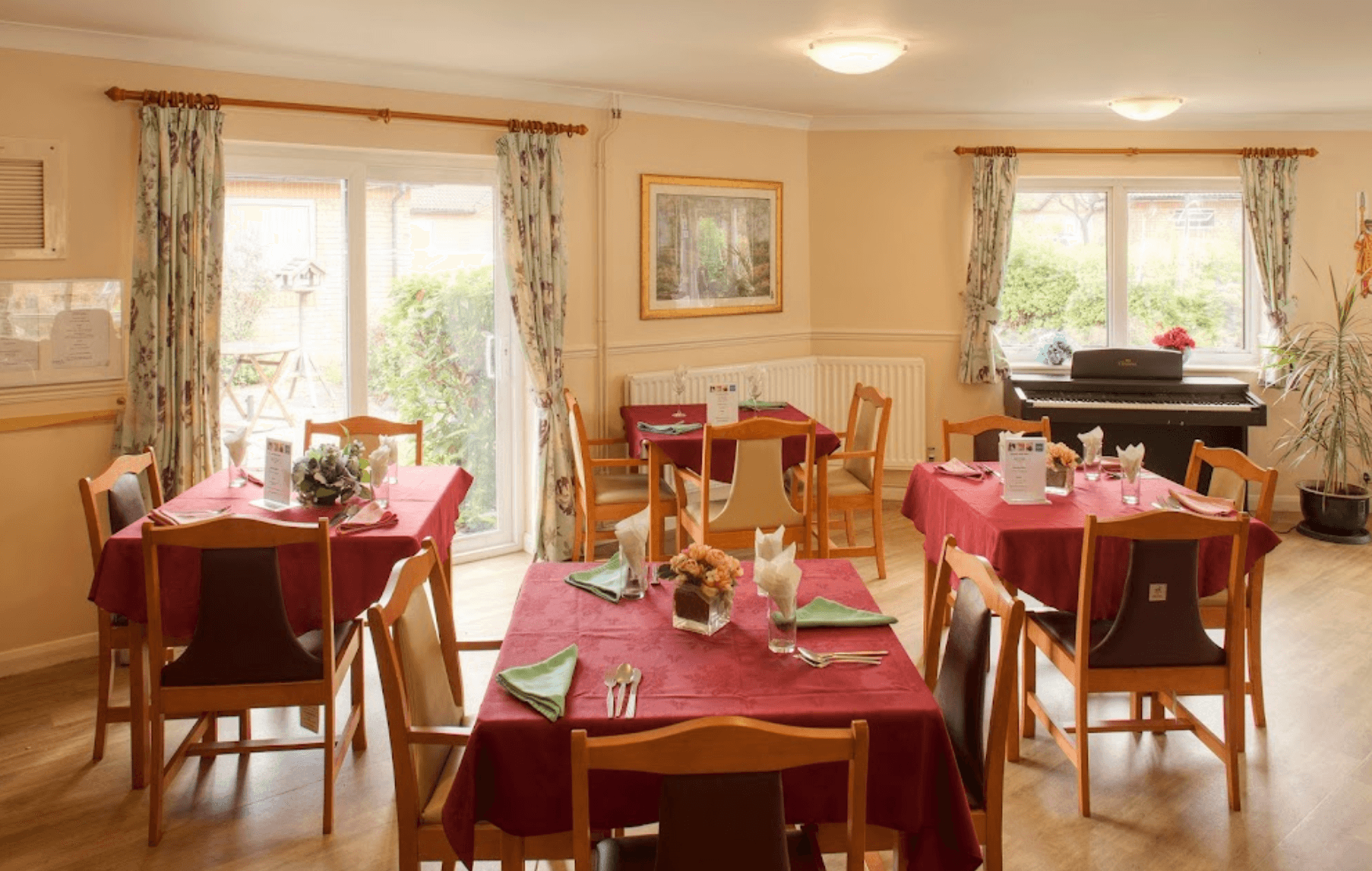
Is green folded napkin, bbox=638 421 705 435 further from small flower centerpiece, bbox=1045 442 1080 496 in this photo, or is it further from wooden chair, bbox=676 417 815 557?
small flower centerpiece, bbox=1045 442 1080 496

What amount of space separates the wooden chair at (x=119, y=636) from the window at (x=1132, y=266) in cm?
545

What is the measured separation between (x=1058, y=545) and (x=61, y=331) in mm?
3919

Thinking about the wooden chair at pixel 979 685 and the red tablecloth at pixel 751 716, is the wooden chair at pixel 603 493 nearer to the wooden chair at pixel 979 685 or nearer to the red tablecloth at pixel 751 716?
the wooden chair at pixel 979 685

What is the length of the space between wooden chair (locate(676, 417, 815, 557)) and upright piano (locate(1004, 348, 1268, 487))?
2251mm

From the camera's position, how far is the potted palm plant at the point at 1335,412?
6590 mm

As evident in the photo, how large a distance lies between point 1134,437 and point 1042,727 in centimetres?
339

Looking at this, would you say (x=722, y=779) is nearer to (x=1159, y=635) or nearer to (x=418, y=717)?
Answer: (x=418, y=717)

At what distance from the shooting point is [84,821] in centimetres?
339

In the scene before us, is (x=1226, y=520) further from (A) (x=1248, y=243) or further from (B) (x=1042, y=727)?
(A) (x=1248, y=243)

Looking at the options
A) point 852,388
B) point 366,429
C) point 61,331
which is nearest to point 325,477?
point 366,429

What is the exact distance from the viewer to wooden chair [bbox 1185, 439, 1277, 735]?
3.80 meters

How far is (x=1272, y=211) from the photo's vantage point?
7082mm

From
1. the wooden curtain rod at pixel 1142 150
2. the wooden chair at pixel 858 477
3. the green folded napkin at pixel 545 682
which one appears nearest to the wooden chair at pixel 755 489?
the wooden chair at pixel 858 477

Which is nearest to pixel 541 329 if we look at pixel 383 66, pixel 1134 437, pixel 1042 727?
pixel 383 66
